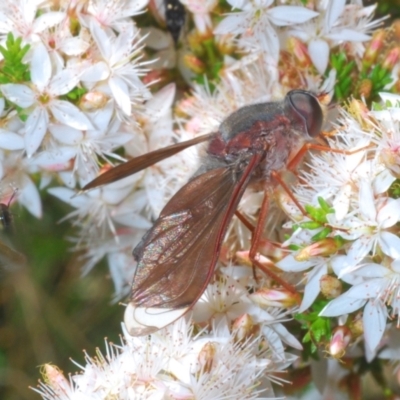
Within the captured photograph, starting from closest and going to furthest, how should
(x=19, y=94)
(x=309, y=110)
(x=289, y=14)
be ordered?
(x=309, y=110) → (x=19, y=94) → (x=289, y=14)

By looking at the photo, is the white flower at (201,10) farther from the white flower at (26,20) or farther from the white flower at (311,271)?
the white flower at (311,271)

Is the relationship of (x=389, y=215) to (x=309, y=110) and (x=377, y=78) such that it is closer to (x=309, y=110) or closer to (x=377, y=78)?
(x=309, y=110)

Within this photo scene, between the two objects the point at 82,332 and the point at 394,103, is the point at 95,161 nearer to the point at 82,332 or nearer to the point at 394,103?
the point at 82,332

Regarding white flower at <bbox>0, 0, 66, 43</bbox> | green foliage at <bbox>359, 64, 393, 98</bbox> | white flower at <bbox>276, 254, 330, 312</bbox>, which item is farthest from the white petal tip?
green foliage at <bbox>359, 64, 393, 98</bbox>

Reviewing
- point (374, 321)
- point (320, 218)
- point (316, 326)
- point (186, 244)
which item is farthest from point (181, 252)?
point (374, 321)

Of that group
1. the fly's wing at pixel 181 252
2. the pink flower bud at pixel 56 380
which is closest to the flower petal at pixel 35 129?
the fly's wing at pixel 181 252

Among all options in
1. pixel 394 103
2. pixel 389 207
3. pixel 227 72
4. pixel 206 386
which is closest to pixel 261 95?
pixel 227 72
